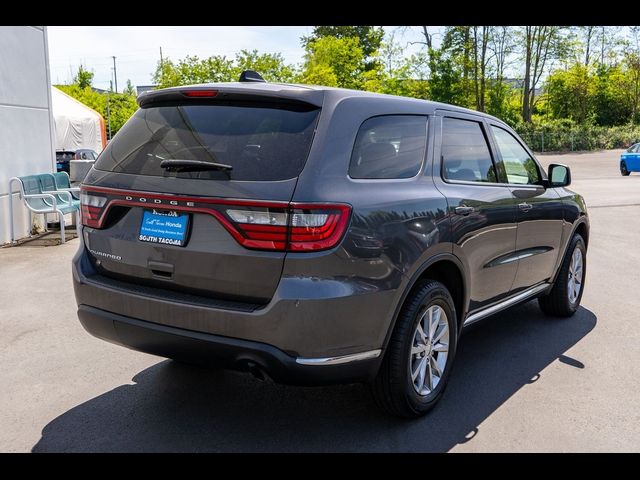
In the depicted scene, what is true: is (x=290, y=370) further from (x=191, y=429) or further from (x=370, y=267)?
(x=191, y=429)

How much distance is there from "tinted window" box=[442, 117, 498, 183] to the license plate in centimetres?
166

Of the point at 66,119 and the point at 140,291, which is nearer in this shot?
the point at 140,291

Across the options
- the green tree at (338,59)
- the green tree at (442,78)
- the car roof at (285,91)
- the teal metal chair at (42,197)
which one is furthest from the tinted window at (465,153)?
the green tree at (442,78)

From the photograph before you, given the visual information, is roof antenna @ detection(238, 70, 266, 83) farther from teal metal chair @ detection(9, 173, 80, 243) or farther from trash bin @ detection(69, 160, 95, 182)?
trash bin @ detection(69, 160, 95, 182)

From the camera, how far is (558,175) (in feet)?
17.8

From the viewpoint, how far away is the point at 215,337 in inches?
120

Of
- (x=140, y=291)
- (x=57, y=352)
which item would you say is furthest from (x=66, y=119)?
(x=140, y=291)

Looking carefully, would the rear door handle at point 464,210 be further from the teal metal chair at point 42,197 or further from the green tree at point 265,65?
the green tree at point 265,65

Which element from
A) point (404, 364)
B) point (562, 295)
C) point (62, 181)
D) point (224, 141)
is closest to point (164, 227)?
point (224, 141)

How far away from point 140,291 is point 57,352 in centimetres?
196

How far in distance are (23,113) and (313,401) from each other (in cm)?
827

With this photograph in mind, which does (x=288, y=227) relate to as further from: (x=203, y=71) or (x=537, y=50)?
(x=537, y=50)

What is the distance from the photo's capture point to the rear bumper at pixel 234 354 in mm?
2998
